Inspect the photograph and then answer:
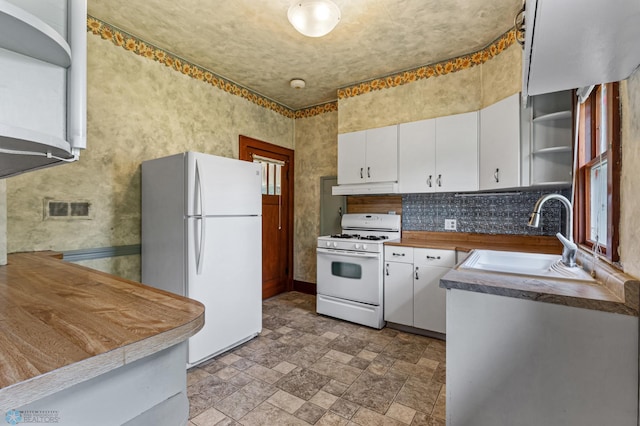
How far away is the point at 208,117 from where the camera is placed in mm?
3213

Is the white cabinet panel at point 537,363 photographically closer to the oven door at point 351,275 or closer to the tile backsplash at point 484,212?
the oven door at point 351,275

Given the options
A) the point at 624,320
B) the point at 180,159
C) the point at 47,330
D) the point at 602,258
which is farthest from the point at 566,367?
the point at 180,159

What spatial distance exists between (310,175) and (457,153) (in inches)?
80.5

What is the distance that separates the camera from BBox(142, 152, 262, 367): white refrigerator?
228 cm

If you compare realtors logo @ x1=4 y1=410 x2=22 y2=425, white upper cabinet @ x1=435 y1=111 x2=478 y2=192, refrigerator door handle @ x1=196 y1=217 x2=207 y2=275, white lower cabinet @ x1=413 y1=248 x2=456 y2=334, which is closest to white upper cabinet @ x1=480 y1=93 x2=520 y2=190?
white upper cabinet @ x1=435 y1=111 x2=478 y2=192

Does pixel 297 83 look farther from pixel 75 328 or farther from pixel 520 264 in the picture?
pixel 75 328

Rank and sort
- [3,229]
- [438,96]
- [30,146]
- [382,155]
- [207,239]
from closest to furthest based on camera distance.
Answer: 1. [30,146]
2. [3,229]
3. [207,239]
4. [438,96]
5. [382,155]

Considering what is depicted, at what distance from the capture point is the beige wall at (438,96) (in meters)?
2.48

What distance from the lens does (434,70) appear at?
3.04m

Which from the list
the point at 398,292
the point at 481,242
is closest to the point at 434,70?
the point at 481,242

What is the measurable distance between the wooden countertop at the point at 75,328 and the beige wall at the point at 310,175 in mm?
3112

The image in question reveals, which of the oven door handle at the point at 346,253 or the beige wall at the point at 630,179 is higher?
the beige wall at the point at 630,179

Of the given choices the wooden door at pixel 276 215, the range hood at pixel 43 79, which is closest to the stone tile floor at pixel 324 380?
the wooden door at pixel 276 215

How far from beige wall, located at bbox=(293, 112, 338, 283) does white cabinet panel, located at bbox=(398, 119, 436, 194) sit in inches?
44.1
